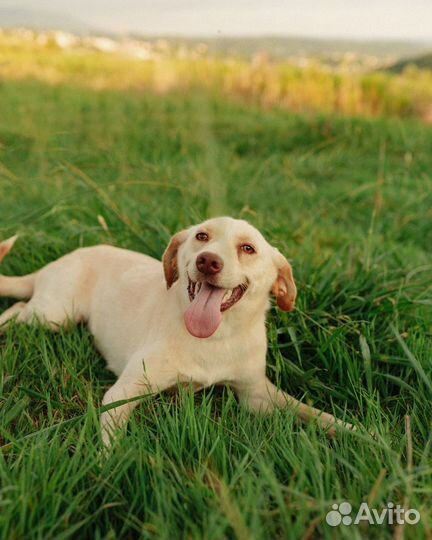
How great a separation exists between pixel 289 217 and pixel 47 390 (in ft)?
9.56

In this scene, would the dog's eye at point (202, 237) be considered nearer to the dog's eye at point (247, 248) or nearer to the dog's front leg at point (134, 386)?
the dog's eye at point (247, 248)

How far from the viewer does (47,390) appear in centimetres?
249

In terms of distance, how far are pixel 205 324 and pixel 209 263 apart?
25 cm

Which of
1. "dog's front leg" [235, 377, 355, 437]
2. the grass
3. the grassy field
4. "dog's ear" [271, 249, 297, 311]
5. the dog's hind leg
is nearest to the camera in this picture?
the grassy field

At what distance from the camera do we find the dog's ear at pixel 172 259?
2.55 m

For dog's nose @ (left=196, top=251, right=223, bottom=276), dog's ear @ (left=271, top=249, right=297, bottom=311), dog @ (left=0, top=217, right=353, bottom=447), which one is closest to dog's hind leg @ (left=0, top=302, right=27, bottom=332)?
dog @ (left=0, top=217, right=353, bottom=447)

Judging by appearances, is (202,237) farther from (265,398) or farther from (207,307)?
(265,398)

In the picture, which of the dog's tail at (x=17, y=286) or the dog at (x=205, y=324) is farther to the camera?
the dog's tail at (x=17, y=286)

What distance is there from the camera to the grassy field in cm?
159

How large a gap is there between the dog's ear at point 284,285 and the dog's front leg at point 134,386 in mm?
568

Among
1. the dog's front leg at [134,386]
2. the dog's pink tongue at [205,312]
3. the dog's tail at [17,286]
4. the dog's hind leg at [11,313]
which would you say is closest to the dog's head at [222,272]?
the dog's pink tongue at [205,312]

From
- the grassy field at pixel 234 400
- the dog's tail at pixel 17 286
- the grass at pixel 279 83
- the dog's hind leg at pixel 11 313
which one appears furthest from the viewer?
the grass at pixel 279 83

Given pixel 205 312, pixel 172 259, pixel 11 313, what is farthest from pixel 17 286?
pixel 205 312

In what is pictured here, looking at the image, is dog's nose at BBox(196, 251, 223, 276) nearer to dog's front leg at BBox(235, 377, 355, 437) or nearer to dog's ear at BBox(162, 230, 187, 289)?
dog's ear at BBox(162, 230, 187, 289)
